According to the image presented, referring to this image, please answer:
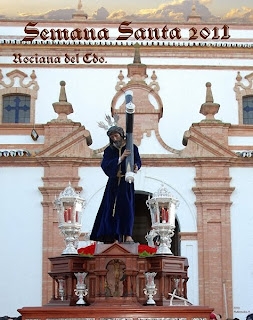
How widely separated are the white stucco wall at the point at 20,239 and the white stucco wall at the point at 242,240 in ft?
17.1

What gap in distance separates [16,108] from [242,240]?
9.82 m

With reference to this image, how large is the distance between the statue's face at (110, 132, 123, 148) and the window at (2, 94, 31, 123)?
1446cm

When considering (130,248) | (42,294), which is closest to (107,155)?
(130,248)

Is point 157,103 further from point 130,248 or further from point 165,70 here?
point 130,248

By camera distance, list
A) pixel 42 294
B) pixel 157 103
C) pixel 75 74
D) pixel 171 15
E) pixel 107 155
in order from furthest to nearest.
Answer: pixel 171 15
pixel 75 74
pixel 157 103
pixel 42 294
pixel 107 155

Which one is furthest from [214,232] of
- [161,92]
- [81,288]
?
[81,288]

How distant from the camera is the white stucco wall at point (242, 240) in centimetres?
2056

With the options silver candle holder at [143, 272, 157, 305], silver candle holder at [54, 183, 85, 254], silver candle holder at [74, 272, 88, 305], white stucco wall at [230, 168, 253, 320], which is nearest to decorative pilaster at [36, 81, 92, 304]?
white stucco wall at [230, 168, 253, 320]

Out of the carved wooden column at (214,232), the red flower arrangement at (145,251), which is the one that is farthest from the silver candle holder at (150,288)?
the carved wooden column at (214,232)

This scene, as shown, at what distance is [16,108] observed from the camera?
26.7 meters

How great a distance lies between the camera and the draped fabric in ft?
39.0

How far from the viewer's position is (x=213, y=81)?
87.3 feet

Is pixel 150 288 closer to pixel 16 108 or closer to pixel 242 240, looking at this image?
pixel 242 240

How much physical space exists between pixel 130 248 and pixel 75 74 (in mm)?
15689
